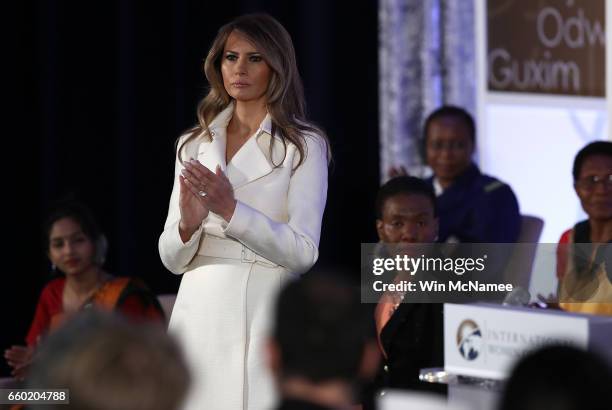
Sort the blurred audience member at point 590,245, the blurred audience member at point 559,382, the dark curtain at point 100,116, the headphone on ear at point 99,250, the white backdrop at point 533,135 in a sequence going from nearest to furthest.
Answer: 1. the blurred audience member at point 559,382
2. the blurred audience member at point 590,245
3. the headphone on ear at point 99,250
4. the white backdrop at point 533,135
5. the dark curtain at point 100,116

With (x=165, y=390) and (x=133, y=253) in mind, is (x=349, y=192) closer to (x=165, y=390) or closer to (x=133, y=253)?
(x=133, y=253)

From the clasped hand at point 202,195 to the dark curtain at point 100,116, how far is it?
1983 mm

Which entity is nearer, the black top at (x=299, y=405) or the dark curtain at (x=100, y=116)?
the black top at (x=299, y=405)

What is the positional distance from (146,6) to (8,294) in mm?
1313

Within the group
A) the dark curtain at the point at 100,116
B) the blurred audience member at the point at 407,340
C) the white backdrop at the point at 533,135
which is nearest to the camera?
the blurred audience member at the point at 407,340

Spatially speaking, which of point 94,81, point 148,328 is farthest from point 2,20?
point 148,328

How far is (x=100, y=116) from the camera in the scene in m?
4.43

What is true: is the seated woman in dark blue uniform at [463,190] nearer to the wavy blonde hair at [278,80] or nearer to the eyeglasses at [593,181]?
the eyeglasses at [593,181]

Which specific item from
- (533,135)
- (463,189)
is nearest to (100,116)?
(463,189)

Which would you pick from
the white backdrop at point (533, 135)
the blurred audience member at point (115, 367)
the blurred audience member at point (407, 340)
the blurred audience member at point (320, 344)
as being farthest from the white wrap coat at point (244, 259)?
the white backdrop at point (533, 135)

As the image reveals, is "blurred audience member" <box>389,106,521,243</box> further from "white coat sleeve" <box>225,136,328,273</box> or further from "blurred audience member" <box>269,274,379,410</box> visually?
"blurred audience member" <box>269,274,379,410</box>

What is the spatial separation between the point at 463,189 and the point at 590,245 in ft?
3.51

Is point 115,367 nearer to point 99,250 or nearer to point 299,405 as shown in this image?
point 299,405

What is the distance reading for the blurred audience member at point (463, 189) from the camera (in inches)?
149
